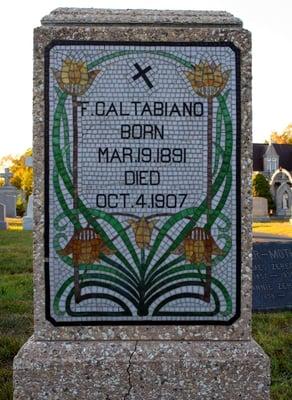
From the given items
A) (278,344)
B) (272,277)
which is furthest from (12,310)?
(272,277)

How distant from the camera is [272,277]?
225 inches

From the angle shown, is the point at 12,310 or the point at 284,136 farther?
the point at 284,136

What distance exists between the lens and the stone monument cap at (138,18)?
2.38 metres

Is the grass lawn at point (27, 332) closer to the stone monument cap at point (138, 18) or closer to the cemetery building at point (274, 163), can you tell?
the stone monument cap at point (138, 18)

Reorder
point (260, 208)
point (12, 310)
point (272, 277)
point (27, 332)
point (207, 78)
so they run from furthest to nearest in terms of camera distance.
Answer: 1. point (260, 208)
2. point (272, 277)
3. point (12, 310)
4. point (27, 332)
5. point (207, 78)

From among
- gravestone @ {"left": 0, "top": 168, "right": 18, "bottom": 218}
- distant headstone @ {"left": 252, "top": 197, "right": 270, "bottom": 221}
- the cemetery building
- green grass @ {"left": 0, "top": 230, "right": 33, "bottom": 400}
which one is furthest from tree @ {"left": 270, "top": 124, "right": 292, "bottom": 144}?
green grass @ {"left": 0, "top": 230, "right": 33, "bottom": 400}

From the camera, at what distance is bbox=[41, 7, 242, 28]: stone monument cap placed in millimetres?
2381

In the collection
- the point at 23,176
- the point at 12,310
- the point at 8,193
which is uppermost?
the point at 23,176

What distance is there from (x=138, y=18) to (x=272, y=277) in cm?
398

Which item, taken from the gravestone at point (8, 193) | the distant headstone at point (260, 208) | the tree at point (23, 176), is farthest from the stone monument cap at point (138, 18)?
the tree at point (23, 176)

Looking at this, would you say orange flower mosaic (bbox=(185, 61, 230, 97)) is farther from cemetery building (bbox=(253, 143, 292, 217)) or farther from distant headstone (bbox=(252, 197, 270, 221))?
cemetery building (bbox=(253, 143, 292, 217))

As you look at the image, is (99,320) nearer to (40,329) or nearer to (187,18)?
(40,329)

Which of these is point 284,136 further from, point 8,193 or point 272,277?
point 272,277

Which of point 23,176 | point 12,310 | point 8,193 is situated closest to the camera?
point 12,310
